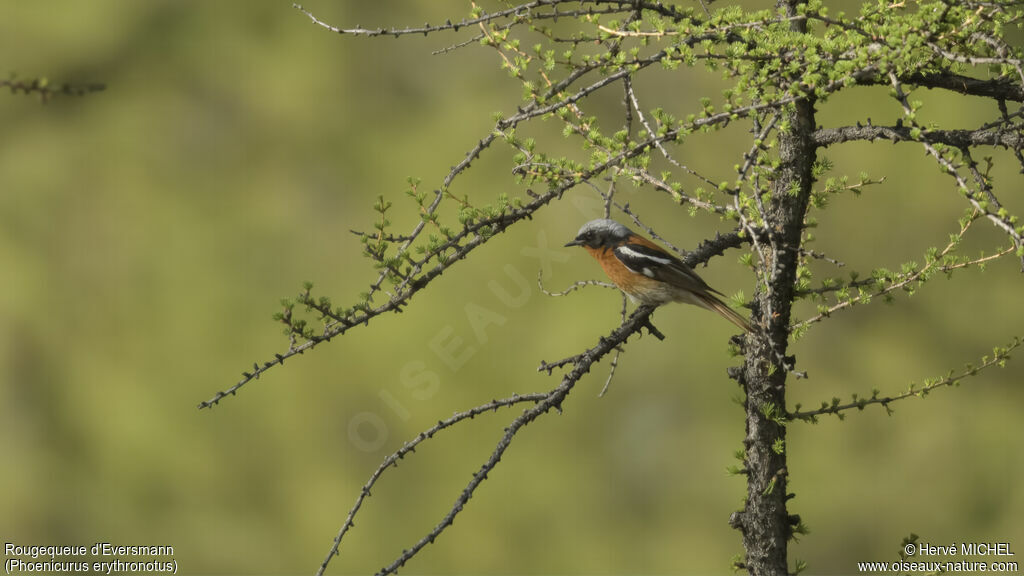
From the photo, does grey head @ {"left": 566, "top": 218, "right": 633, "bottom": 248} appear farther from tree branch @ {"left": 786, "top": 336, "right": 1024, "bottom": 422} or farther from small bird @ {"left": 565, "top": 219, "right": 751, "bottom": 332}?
tree branch @ {"left": 786, "top": 336, "right": 1024, "bottom": 422}

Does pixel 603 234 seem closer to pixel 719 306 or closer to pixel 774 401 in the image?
pixel 719 306

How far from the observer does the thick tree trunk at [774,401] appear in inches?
146

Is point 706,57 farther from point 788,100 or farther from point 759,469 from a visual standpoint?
point 759,469

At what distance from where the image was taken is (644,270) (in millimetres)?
4371

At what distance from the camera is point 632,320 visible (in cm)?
430

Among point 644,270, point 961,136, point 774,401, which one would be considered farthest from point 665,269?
point 961,136

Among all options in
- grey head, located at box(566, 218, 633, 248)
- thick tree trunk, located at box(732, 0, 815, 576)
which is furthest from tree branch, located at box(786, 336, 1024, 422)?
grey head, located at box(566, 218, 633, 248)

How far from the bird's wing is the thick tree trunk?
1.80ft

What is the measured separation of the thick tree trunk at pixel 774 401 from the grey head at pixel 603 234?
3.41ft

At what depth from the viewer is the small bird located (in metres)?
4.31

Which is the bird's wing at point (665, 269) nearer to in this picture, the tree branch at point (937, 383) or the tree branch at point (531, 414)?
the tree branch at point (531, 414)

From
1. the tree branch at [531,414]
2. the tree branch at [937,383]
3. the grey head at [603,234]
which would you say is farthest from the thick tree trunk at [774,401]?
the grey head at [603,234]

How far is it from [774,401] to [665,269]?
2.90ft

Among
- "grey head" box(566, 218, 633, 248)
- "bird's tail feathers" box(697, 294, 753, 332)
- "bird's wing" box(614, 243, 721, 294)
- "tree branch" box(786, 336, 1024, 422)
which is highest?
"grey head" box(566, 218, 633, 248)
